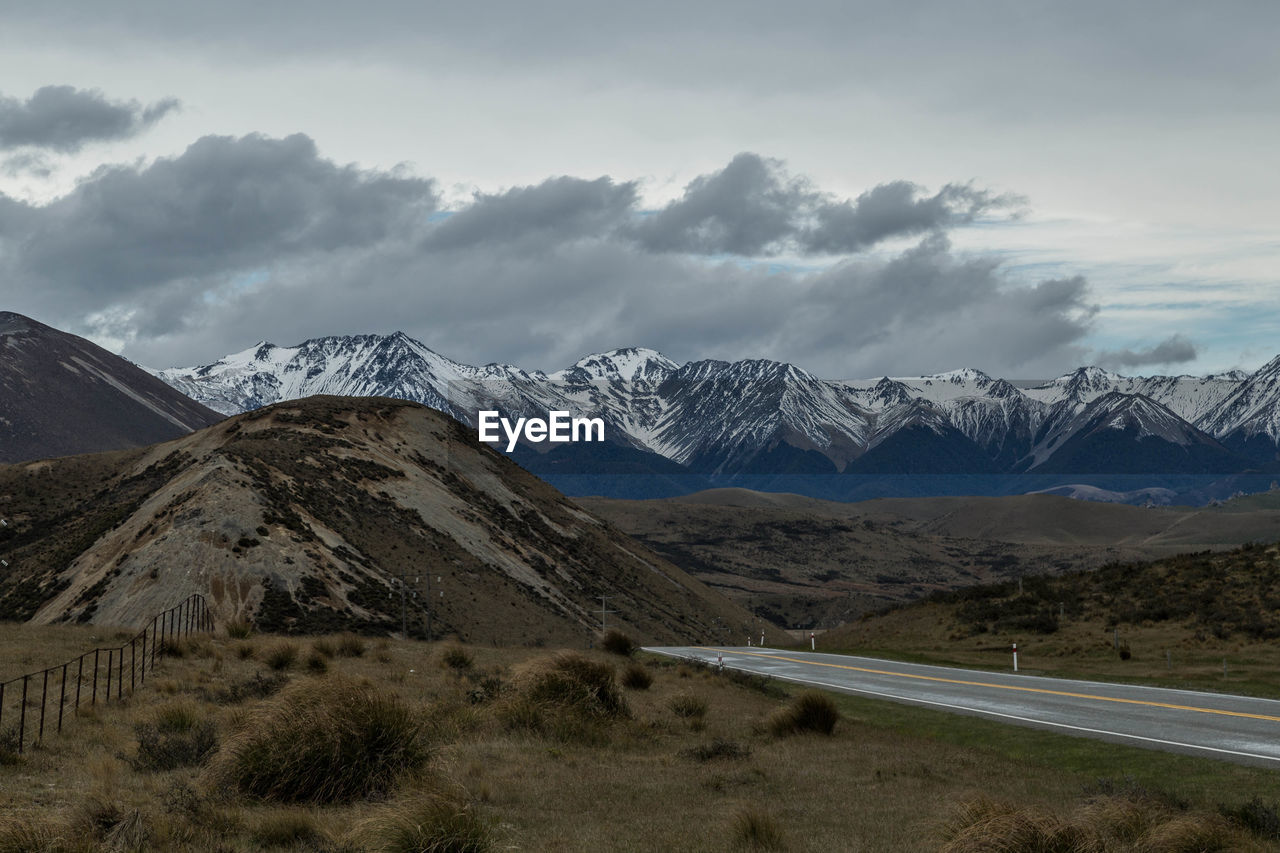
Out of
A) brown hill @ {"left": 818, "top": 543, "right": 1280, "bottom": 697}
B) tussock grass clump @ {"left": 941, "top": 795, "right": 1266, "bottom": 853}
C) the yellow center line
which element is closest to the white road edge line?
the yellow center line

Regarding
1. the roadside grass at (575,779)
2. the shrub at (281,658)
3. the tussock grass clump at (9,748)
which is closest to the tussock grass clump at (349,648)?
the shrub at (281,658)

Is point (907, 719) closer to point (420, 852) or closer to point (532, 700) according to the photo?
point (532, 700)

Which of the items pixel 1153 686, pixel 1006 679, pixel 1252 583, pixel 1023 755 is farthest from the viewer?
pixel 1252 583

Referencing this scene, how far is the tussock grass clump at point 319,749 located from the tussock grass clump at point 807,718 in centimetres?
786

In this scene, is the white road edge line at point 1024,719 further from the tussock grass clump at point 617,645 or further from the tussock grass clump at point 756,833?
the tussock grass clump at point 756,833

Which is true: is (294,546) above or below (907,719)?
above

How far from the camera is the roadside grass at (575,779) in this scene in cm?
1034

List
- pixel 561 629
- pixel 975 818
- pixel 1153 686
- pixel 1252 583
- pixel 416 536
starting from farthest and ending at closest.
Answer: pixel 416 536, pixel 561 629, pixel 1252 583, pixel 1153 686, pixel 975 818

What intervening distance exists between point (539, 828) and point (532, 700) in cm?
705

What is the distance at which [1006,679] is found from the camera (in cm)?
3128

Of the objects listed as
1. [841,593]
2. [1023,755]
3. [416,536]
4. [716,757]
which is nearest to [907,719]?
[1023,755]

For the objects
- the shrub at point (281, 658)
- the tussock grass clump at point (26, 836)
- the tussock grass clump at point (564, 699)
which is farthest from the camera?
the shrub at point (281, 658)

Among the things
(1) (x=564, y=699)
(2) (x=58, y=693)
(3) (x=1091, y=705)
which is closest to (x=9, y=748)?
(2) (x=58, y=693)

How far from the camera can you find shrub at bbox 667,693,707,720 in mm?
20828
